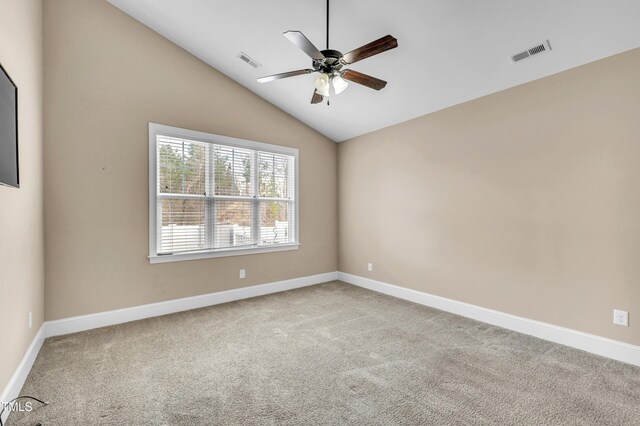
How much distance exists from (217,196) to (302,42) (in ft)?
8.79

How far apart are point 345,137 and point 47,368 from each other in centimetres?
479

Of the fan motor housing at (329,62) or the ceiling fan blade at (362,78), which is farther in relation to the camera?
the ceiling fan blade at (362,78)

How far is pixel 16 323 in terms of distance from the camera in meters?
2.20

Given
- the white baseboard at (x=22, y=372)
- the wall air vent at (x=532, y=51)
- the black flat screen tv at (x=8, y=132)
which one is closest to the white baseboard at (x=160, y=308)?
the white baseboard at (x=22, y=372)

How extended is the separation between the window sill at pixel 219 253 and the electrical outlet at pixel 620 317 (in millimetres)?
3900

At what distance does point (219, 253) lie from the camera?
4.25 meters

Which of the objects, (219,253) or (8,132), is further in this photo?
(219,253)

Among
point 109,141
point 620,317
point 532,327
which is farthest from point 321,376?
point 109,141

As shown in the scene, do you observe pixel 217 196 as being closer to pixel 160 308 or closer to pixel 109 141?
pixel 109 141

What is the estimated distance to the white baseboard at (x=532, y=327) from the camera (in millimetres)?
2641

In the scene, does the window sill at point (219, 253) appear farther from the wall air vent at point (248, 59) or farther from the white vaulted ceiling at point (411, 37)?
→ the wall air vent at point (248, 59)

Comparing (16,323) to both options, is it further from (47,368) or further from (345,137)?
(345,137)

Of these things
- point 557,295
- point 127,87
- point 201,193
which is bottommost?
point 557,295

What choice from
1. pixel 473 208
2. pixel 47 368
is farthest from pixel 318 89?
pixel 47 368
